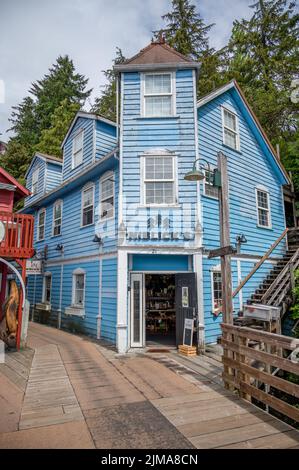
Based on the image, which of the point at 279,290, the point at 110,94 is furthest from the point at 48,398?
the point at 110,94

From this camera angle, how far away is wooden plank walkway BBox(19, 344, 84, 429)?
3969 mm

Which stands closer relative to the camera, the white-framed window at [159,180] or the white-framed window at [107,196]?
the white-framed window at [159,180]

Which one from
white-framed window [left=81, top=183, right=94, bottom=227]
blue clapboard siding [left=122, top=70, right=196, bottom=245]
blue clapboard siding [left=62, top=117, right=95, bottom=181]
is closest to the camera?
blue clapboard siding [left=122, top=70, right=196, bottom=245]

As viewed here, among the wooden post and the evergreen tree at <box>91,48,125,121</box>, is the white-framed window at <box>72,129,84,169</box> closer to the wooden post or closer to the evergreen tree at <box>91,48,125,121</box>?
the wooden post

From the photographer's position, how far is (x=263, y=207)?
1250 centimetres

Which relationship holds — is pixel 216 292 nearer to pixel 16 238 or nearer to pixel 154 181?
pixel 154 181

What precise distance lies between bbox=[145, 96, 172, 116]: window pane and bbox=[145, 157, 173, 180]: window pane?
1.67 meters

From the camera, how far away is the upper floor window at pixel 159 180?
8.88 m

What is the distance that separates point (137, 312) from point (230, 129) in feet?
26.0

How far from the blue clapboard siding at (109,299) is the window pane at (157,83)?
5835mm

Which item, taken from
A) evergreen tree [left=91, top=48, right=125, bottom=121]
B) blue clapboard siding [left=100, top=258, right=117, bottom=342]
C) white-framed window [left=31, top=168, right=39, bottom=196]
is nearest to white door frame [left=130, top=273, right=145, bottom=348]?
blue clapboard siding [left=100, top=258, right=117, bottom=342]

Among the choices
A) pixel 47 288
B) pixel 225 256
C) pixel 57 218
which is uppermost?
pixel 57 218

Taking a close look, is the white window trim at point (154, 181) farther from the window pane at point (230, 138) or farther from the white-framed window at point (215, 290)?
the window pane at point (230, 138)

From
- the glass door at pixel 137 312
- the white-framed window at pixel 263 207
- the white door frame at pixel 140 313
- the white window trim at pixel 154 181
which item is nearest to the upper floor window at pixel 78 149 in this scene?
the white window trim at pixel 154 181
